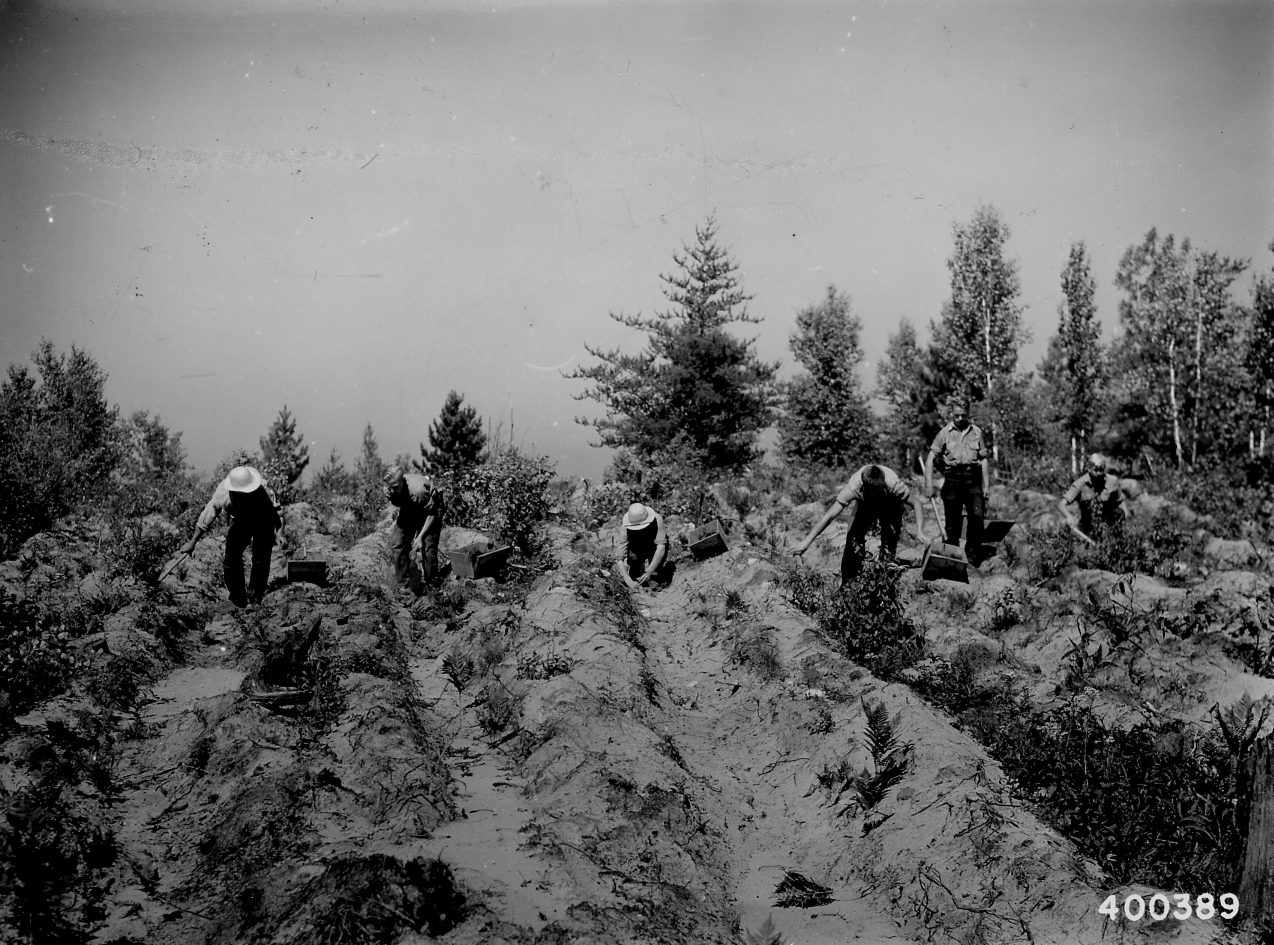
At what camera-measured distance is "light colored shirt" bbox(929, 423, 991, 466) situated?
834 cm

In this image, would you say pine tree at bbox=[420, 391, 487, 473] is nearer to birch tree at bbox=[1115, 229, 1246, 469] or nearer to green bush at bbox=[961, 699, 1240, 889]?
birch tree at bbox=[1115, 229, 1246, 469]

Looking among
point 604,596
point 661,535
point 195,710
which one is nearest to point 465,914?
point 195,710

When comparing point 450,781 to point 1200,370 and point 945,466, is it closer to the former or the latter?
point 945,466

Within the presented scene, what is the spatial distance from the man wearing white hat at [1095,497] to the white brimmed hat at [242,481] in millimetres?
8800

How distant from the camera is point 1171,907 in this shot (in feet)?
10.1

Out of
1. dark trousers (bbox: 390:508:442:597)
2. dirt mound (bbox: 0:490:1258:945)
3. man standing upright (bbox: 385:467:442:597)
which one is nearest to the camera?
dirt mound (bbox: 0:490:1258:945)

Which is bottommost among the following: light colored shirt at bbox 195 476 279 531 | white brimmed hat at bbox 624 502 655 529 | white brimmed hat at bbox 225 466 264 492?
white brimmed hat at bbox 624 502 655 529

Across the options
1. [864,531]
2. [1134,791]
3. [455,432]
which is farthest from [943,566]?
[455,432]

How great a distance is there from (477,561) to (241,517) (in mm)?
2329

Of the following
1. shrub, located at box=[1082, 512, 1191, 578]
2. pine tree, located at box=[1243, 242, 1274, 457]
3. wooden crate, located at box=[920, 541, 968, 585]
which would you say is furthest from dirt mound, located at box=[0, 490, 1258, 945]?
pine tree, located at box=[1243, 242, 1274, 457]

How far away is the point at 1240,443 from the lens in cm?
3008

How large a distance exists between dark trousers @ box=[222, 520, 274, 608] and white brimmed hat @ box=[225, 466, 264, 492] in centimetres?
32

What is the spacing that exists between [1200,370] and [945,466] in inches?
1113

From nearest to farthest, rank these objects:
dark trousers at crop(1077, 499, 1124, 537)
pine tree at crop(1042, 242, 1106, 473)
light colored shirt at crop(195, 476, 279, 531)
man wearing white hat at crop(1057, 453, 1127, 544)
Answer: light colored shirt at crop(195, 476, 279, 531), man wearing white hat at crop(1057, 453, 1127, 544), dark trousers at crop(1077, 499, 1124, 537), pine tree at crop(1042, 242, 1106, 473)
